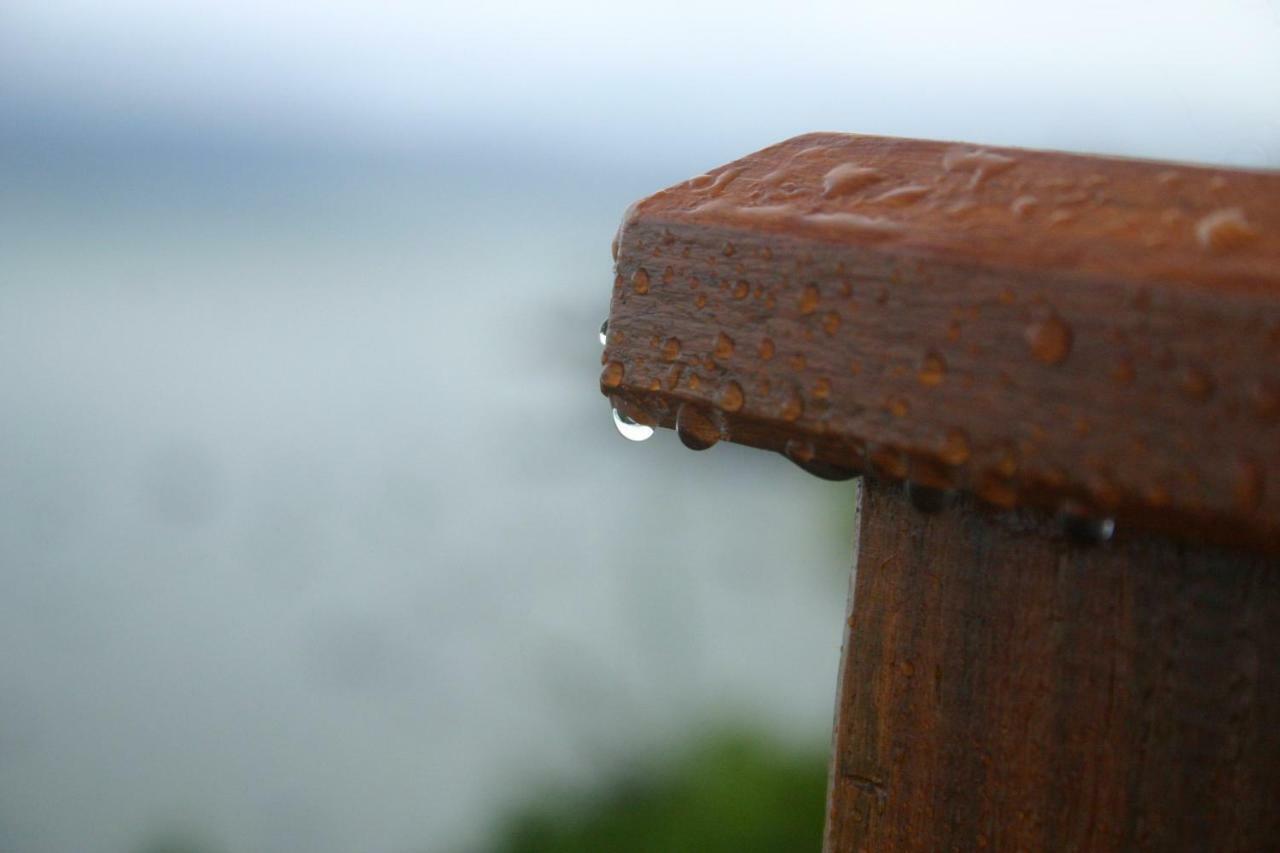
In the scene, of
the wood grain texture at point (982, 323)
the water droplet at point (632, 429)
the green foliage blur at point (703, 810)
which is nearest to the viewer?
the wood grain texture at point (982, 323)

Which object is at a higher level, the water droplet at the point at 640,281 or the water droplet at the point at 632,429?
the water droplet at the point at 640,281

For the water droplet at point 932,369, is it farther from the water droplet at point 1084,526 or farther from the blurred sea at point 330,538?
the blurred sea at point 330,538

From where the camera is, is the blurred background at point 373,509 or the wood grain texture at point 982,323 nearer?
the wood grain texture at point 982,323

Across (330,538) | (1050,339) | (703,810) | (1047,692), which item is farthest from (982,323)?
(330,538)

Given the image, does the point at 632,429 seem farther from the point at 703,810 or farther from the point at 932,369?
the point at 703,810

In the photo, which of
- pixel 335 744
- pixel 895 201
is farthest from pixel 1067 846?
pixel 335 744

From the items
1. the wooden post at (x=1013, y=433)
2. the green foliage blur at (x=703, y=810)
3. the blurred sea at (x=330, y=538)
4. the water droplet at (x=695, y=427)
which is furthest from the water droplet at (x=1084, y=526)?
the green foliage blur at (x=703, y=810)
